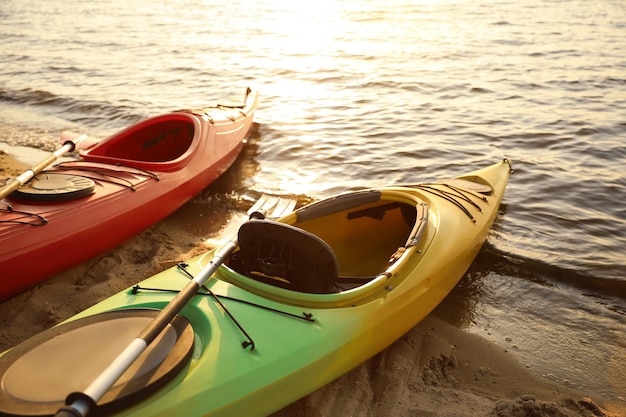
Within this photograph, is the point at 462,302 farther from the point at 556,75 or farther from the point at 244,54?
the point at 244,54

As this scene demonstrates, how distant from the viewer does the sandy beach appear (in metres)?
3.27

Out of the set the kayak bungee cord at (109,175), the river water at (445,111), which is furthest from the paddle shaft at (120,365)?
the river water at (445,111)

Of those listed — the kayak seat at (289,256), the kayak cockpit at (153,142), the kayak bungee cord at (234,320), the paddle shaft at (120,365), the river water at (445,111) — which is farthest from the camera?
the kayak cockpit at (153,142)

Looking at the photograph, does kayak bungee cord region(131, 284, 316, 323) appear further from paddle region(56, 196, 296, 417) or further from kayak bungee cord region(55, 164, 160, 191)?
kayak bungee cord region(55, 164, 160, 191)

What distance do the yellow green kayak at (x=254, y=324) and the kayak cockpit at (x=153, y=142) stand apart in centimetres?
268

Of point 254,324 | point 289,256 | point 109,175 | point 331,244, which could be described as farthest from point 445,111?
point 254,324

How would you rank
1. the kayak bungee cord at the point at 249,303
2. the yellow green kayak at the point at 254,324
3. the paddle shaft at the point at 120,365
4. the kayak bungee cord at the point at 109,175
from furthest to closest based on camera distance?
the kayak bungee cord at the point at 109,175 < the kayak bungee cord at the point at 249,303 < the yellow green kayak at the point at 254,324 < the paddle shaft at the point at 120,365

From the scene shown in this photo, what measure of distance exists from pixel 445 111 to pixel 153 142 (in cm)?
590

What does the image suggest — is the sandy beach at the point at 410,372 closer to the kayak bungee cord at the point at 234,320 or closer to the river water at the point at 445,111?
the river water at the point at 445,111

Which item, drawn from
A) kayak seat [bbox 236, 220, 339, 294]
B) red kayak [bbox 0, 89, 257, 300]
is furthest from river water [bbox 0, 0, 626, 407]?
kayak seat [bbox 236, 220, 339, 294]

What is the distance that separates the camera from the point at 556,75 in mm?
11617

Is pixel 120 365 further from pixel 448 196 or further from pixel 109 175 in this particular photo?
pixel 448 196

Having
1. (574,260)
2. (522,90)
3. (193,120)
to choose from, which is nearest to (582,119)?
(522,90)

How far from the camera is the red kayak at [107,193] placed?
171 inches
